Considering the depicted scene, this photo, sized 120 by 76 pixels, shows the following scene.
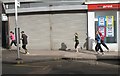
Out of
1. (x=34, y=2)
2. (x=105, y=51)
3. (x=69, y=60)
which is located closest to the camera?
(x=69, y=60)

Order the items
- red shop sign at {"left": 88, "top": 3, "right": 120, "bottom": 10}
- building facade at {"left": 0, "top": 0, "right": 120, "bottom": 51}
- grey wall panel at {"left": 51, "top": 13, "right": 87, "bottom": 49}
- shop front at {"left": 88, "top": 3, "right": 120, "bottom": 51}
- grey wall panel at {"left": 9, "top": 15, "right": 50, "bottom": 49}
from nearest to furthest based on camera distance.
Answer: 1. red shop sign at {"left": 88, "top": 3, "right": 120, "bottom": 10}
2. shop front at {"left": 88, "top": 3, "right": 120, "bottom": 51}
3. building facade at {"left": 0, "top": 0, "right": 120, "bottom": 51}
4. grey wall panel at {"left": 51, "top": 13, "right": 87, "bottom": 49}
5. grey wall panel at {"left": 9, "top": 15, "right": 50, "bottom": 49}

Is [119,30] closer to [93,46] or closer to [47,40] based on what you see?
[93,46]

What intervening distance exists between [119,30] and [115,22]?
725mm

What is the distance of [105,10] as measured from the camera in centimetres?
2353

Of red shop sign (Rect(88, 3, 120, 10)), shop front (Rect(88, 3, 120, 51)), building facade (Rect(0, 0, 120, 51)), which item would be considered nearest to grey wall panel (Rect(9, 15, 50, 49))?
building facade (Rect(0, 0, 120, 51))

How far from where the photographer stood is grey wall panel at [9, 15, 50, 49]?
80.7 feet

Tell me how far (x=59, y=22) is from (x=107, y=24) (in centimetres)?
372

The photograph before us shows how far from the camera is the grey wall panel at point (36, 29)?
24.6 meters

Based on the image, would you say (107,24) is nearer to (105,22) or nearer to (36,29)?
(105,22)

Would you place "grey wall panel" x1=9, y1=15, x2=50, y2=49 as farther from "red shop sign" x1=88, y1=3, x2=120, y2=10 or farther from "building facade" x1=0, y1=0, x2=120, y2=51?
"red shop sign" x1=88, y1=3, x2=120, y2=10

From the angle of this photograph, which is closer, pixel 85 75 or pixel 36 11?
pixel 85 75

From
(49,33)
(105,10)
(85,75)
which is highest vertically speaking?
(105,10)

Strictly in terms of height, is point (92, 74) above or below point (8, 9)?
below

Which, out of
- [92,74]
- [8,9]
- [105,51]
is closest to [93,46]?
[105,51]
